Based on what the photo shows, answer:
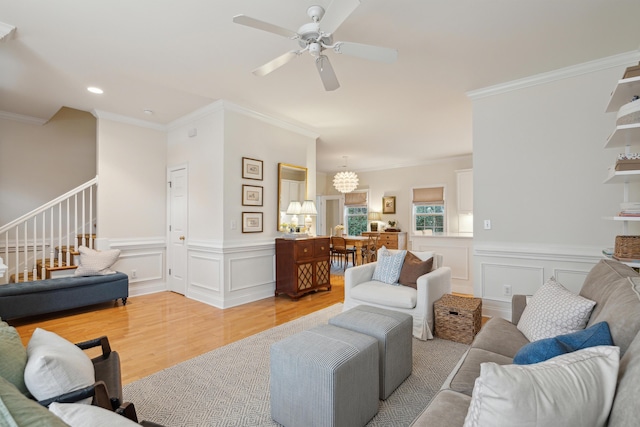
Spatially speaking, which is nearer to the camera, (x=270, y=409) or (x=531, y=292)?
(x=270, y=409)

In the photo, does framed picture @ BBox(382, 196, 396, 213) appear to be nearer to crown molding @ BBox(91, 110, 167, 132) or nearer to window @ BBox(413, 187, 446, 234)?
window @ BBox(413, 187, 446, 234)

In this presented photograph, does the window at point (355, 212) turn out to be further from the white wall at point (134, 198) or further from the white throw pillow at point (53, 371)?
the white throw pillow at point (53, 371)

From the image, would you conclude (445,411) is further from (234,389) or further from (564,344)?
(234,389)

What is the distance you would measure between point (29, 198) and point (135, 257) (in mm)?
1996

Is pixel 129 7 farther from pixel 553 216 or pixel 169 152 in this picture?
pixel 553 216

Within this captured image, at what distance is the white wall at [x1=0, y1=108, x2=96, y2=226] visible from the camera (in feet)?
15.4

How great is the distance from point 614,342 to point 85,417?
Answer: 1.73 metres

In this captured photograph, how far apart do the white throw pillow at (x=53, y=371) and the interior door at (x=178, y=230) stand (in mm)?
3500

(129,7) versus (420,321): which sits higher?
(129,7)

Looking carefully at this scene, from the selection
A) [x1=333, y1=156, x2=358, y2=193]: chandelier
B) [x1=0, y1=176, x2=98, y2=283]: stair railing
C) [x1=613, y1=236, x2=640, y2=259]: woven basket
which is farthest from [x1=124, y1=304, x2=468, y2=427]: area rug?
[x1=333, y1=156, x2=358, y2=193]: chandelier

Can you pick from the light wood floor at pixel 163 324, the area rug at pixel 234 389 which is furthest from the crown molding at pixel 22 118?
the area rug at pixel 234 389

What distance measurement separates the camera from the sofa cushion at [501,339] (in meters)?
1.75

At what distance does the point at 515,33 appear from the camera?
8.41 feet

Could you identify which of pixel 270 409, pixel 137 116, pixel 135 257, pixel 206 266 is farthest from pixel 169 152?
pixel 270 409
